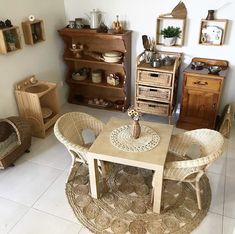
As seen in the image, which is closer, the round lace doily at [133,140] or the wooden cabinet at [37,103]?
the round lace doily at [133,140]

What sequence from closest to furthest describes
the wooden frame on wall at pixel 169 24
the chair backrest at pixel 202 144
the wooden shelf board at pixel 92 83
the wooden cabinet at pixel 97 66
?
the chair backrest at pixel 202 144, the wooden frame on wall at pixel 169 24, the wooden cabinet at pixel 97 66, the wooden shelf board at pixel 92 83

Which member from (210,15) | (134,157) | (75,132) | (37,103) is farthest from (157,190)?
(210,15)

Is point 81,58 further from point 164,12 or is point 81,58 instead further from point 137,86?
point 164,12

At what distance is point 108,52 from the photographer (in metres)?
3.39

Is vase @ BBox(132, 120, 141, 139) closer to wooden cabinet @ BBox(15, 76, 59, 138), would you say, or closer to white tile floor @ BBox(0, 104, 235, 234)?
white tile floor @ BBox(0, 104, 235, 234)

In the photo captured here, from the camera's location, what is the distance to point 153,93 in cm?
314

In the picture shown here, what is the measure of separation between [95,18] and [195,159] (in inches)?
90.5

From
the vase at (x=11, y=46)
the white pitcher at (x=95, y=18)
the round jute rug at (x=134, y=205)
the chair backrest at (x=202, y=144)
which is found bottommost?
the round jute rug at (x=134, y=205)

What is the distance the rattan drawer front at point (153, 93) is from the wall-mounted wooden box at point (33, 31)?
1.38 metres

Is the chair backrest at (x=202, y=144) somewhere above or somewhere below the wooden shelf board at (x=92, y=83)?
above

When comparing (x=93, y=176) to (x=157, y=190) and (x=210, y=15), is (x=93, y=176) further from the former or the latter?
(x=210, y=15)

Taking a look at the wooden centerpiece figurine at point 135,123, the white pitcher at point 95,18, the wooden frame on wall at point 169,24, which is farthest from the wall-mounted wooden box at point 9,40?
the wooden frame on wall at point 169,24

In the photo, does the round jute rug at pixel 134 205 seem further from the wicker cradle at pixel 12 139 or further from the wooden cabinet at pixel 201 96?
the wooden cabinet at pixel 201 96

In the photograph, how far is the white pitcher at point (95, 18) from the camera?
3234mm
